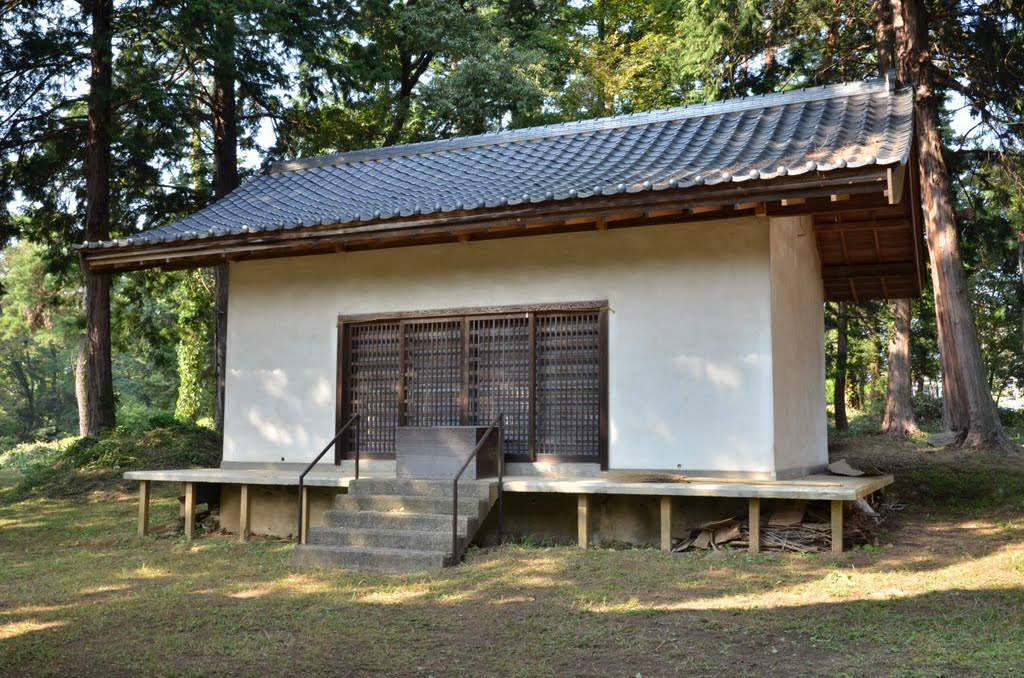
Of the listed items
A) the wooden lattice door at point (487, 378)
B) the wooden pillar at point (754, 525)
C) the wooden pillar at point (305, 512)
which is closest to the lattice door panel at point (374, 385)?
the wooden lattice door at point (487, 378)

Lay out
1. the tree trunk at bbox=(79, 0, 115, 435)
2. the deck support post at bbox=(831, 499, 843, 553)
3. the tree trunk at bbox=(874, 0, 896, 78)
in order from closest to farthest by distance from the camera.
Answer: the deck support post at bbox=(831, 499, 843, 553) < the tree trunk at bbox=(874, 0, 896, 78) < the tree trunk at bbox=(79, 0, 115, 435)

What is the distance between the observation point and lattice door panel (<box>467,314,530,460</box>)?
926 cm

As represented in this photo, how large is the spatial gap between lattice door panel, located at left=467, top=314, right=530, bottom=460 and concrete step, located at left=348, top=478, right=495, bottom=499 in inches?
41.3

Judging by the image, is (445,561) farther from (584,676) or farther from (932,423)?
(932,423)

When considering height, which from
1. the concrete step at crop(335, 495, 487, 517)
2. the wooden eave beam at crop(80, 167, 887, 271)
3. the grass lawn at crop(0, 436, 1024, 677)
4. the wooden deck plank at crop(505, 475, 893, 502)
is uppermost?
the wooden eave beam at crop(80, 167, 887, 271)

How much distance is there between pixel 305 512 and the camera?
9.16 metres

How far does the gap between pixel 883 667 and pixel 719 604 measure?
1437 millimetres

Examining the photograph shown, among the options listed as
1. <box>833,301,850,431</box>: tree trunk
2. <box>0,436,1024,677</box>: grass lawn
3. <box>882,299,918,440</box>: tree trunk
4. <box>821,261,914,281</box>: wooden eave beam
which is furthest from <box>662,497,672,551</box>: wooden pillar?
<box>882,299,918,440</box>: tree trunk

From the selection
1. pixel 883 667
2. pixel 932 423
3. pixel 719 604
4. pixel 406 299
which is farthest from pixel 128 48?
pixel 932 423

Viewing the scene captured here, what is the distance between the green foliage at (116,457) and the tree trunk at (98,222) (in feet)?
2.46

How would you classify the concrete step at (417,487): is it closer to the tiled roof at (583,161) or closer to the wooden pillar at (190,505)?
the wooden pillar at (190,505)

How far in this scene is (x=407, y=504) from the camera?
8.12 m

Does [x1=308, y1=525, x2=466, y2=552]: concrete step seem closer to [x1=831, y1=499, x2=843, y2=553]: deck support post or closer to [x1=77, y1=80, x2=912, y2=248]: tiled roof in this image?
[x1=77, y1=80, x2=912, y2=248]: tiled roof

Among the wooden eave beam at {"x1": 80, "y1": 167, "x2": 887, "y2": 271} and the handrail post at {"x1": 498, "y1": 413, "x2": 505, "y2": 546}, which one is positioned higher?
the wooden eave beam at {"x1": 80, "y1": 167, "x2": 887, "y2": 271}
